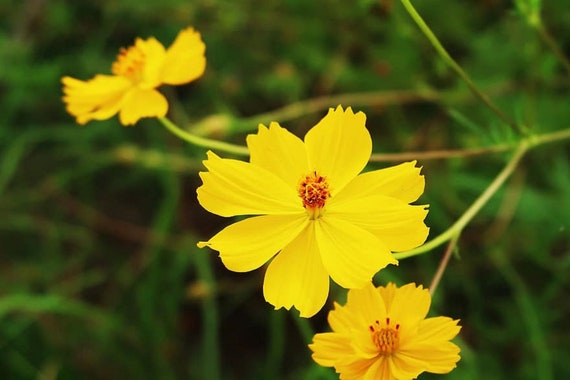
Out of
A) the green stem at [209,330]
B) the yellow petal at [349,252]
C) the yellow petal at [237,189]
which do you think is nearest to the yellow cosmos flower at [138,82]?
the yellow petal at [237,189]

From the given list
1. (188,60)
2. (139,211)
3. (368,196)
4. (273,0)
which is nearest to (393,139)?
(273,0)

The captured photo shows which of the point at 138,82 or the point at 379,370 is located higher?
the point at 138,82

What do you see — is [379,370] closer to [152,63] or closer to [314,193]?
[314,193]

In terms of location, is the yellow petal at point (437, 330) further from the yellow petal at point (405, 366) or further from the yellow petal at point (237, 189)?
the yellow petal at point (237, 189)

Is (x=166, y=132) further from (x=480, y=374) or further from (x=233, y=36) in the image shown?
(x=480, y=374)

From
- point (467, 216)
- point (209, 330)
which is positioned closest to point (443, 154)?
point (467, 216)

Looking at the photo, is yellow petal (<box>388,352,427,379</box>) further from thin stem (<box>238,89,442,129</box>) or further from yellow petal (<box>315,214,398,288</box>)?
thin stem (<box>238,89,442,129</box>)
